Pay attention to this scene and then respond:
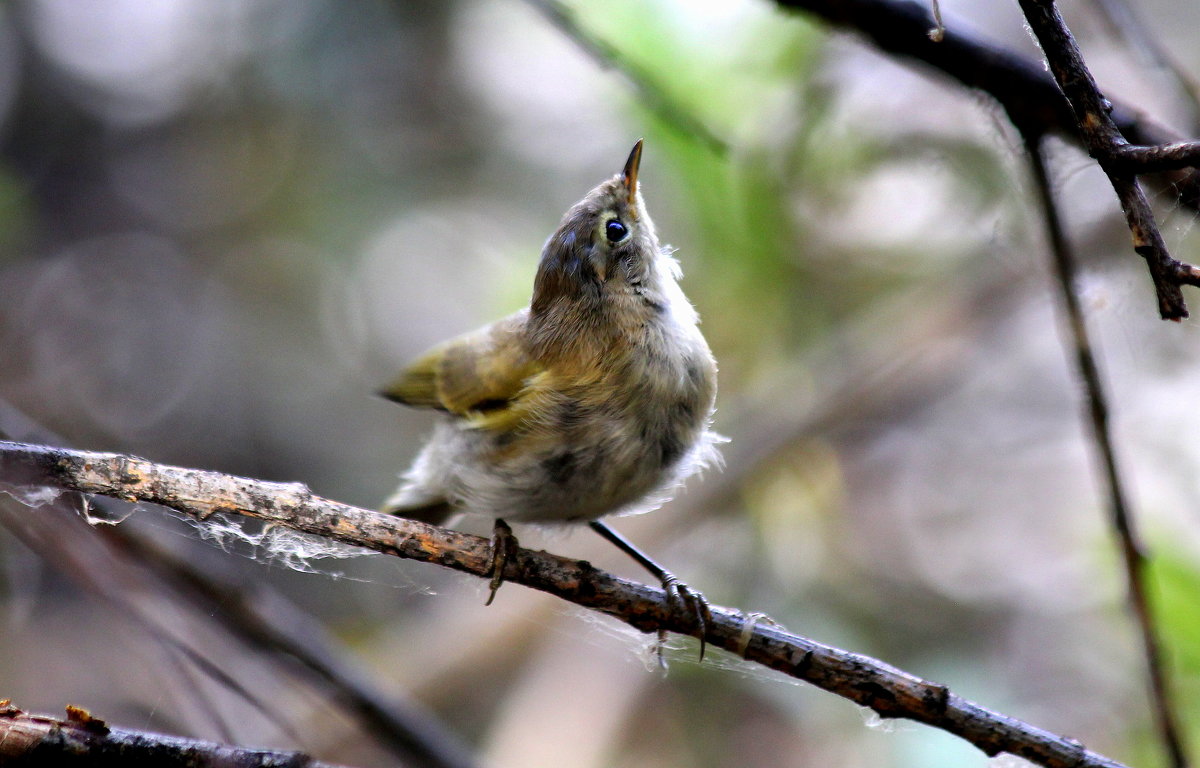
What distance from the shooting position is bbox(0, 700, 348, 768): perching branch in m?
1.35

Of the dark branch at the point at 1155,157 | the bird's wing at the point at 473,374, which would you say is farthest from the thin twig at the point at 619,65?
the dark branch at the point at 1155,157

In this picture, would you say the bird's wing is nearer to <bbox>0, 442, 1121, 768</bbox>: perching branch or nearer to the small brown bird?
the small brown bird

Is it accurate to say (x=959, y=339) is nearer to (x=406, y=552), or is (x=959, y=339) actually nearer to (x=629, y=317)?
(x=629, y=317)

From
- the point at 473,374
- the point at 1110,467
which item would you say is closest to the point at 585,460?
the point at 473,374

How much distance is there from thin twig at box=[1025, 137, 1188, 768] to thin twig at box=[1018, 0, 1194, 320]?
0.74m

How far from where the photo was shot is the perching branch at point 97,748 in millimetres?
1349

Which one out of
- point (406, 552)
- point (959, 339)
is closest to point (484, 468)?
point (406, 552)

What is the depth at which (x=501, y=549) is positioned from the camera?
2.16 meters

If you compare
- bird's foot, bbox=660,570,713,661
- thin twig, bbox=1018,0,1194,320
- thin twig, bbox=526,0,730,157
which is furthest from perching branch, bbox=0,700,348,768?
thin twig, bbox=526,0,730,157

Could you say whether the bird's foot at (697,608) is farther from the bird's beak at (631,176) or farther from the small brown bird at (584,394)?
the bird's beak at (631,176)

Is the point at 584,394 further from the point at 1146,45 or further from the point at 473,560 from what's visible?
the point at 1146,45

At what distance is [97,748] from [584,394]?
4.94ft

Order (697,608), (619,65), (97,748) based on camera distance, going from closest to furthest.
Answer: (97,748)
(697,608)
(619,65)

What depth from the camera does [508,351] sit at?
2.94 meters
